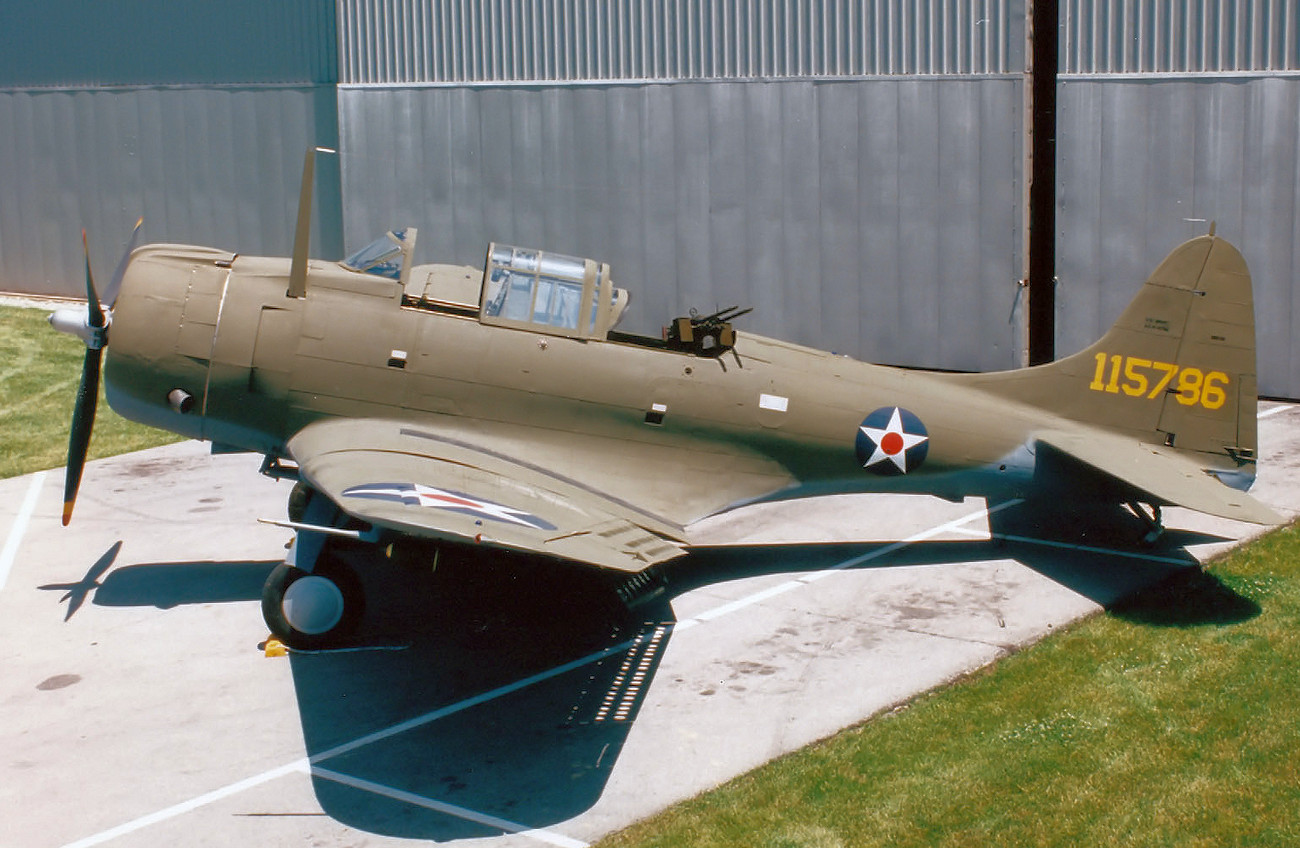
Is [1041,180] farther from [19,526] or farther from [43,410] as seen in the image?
[43,410]

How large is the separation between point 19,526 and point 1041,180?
13.1m

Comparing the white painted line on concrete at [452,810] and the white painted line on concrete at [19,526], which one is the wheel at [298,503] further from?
the white painted line on concrete at [452,810]

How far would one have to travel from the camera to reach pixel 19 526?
1316 cm

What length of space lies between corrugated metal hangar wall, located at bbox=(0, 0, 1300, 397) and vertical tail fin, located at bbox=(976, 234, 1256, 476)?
666 cm

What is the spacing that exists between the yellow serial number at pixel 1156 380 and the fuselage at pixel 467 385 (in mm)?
1132

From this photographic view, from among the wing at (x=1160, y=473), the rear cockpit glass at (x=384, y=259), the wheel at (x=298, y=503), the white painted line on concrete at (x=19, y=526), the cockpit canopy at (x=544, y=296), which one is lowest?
the white painted line on concrete at (x=19, y=526)

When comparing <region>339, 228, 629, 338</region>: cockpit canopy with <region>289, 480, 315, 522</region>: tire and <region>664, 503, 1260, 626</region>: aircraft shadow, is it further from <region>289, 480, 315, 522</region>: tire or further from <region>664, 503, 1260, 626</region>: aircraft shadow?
<region>664, 503, 1260, 626</region>: aircraft shadow

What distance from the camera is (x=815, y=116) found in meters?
19.5

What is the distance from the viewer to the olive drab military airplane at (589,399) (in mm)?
10539

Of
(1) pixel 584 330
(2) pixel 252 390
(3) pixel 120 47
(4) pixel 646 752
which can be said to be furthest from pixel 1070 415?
(3) pixel 120 47

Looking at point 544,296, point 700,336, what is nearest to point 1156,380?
point 700,336

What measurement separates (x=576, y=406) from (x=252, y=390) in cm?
254

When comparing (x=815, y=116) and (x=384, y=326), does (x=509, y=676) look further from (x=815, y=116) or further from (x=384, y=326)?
(x=815, y=116)

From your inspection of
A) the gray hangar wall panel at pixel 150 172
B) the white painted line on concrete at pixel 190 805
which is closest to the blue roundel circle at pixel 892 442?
the white painted line on concrete at pixel 190 805
